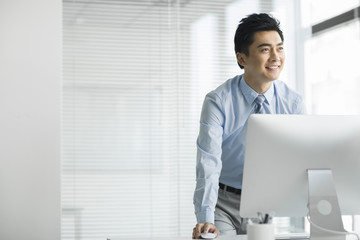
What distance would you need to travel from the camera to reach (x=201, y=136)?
2.31 meters

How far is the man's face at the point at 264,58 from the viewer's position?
247 cm

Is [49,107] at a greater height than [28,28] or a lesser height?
lesser

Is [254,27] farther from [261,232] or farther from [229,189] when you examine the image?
[261,232]

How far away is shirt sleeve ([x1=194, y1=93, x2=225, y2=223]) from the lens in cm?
213

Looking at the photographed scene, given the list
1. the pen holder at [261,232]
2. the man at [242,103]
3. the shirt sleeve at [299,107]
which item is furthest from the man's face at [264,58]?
the pen holder at [261,232]

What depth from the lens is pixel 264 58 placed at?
2.50 metres

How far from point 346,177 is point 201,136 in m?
0.73

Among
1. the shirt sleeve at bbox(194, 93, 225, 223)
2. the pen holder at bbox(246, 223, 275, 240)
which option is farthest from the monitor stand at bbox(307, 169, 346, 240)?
the shirt sleeve at bbox(194, 93, 225, 223)

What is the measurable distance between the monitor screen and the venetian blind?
7.55 feet

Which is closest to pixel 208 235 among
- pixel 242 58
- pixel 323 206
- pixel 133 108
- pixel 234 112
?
pixel 323 206

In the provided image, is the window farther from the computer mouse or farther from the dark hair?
the computer mouse

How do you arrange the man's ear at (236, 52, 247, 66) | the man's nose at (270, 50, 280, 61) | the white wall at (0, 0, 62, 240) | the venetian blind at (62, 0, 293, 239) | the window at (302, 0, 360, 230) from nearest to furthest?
the man's nose at (270, 50, 280, 61) → the man's ear at (236, 52, 247, 66) → the white wall at (0, 0, 62, 240) → the venetian blind at (62, 0, 293, 239) → the window at (302, 0, 360, 230)

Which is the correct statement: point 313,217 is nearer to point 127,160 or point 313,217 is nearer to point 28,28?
point 127,160

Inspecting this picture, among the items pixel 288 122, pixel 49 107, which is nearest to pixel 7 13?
pixel 49 107
